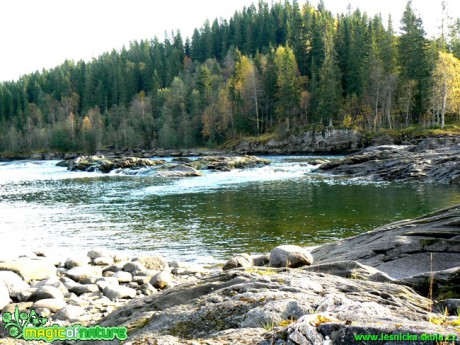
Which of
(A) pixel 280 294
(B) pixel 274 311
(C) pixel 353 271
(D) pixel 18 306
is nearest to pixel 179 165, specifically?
(D) pixel 18 306

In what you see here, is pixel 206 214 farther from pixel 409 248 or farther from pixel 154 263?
pixel 409 248

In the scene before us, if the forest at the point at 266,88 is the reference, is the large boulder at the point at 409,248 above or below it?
below

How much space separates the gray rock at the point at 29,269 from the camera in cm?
1226

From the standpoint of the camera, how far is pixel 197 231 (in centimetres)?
2089

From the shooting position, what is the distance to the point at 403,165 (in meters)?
41.6

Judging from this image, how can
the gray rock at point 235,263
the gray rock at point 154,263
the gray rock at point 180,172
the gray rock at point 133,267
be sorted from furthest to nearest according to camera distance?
the gray rock at point 180,172 < the gray rock at point 154,263 < the gray rock at point 133,267 < the gray rock at point 235,263

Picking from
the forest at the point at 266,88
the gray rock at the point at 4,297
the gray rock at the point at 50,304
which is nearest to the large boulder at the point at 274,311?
the gray rock at the point at 50,304

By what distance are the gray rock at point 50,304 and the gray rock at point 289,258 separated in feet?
18.6

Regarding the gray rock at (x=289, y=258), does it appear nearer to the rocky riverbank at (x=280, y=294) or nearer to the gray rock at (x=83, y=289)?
the rocky riverbank at (x=280, y=294)

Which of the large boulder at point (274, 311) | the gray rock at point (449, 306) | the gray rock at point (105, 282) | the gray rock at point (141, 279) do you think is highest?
the large boulder at point (274, 311)

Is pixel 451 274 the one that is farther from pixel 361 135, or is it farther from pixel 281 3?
pixel 281 3

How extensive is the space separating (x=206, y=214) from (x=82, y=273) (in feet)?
44.2

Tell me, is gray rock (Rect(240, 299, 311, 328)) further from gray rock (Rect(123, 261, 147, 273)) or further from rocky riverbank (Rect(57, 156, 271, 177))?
rocky riverbank (Rect(57, 156, 271, 177))

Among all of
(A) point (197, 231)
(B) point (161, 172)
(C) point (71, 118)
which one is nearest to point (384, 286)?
(A) point (197, 231)
